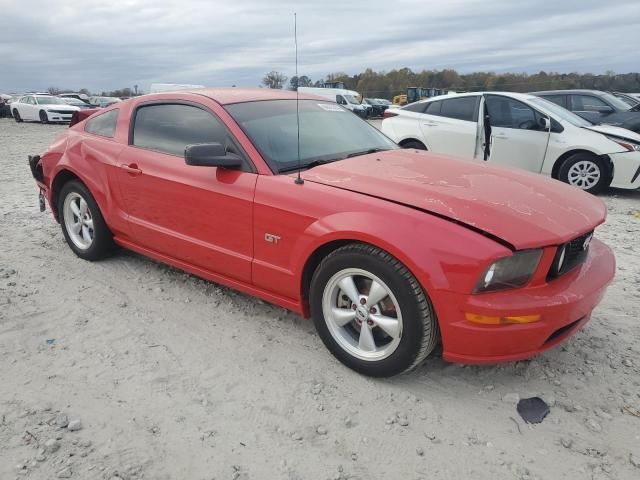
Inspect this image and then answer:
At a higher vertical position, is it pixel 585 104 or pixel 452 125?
pixel 585 104

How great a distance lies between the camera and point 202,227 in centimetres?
323

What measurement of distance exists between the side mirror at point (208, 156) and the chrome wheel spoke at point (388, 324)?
4.10 ft

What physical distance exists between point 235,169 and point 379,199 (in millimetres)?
980

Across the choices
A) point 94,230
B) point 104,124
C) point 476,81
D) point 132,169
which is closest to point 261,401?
point 132,169

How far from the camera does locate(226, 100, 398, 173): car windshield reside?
3.08 metres

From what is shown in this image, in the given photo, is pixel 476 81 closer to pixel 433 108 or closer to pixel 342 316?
pixel 433 108

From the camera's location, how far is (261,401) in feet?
8.23

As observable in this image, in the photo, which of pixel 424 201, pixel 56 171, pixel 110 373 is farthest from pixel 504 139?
pixel 110 373


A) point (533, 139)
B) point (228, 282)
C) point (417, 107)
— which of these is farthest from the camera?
point (417, 107)

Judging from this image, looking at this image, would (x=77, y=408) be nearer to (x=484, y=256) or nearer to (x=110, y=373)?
(x=110, y=373)

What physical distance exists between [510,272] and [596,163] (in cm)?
557

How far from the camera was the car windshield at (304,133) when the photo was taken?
3076 mm

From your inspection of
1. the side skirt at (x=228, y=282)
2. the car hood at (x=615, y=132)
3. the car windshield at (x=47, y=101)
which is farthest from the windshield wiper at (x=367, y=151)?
the car windshield at (x=47, y=101)

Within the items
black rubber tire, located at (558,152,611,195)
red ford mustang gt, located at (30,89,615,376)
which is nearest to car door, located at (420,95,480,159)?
black rubber tire, located at (558,152,611,195)
